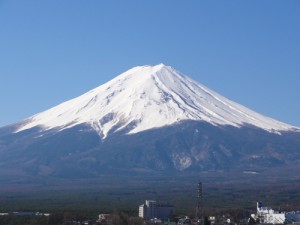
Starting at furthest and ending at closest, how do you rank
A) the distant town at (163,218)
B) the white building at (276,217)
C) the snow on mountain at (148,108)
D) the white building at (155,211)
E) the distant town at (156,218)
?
1. the snow on mountain at (148,108)
2. the white building at (155,211)
3. the white building at (276,217)
4. the distant town at (163,218)
5. the distant town at (156,218)

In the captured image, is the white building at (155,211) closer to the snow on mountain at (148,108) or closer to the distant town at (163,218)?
the distant town at (163,218)

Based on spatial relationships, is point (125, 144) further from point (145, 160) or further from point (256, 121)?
point (256, 121)

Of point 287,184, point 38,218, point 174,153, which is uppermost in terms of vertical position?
point 174,153

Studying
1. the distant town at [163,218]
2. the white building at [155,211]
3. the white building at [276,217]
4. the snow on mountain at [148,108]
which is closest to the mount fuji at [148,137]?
the snow on mountain at [148,108]

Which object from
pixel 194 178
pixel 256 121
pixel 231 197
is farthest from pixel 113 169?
pixel 231 197

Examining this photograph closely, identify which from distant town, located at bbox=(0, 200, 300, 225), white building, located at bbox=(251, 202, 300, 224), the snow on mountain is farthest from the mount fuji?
white building, located at bbox=(251, 202, 300, 224)

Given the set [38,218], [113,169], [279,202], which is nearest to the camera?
[38,218]
